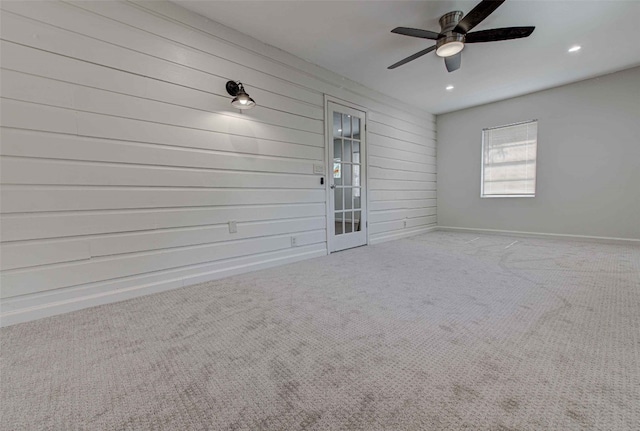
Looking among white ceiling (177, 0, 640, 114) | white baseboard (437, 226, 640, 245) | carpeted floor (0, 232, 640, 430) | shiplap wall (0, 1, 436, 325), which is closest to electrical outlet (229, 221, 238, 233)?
shiplap wall (0, 1, 436, 325)

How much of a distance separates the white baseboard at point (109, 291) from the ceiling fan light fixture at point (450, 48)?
117 inches

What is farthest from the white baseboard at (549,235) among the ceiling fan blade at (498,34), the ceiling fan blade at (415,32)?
the ceiling fan blade at (415,32)

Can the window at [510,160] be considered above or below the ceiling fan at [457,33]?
below

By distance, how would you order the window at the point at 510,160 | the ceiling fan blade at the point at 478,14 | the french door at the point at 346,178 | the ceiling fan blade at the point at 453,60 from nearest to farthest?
the ceiling fan blade at the point at 478,14, the ceiling fan blade at the point at 453,60, the french door at the point at 346,178, the window at the point at 510,160

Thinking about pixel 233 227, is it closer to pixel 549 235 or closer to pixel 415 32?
pixel 415 32

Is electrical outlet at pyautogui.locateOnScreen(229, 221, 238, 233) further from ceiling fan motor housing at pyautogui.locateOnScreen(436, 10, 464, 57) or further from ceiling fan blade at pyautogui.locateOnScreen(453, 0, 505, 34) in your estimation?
ceiling fan blade at pyautogui.locateOnScreen(453, 0, 505, 34)

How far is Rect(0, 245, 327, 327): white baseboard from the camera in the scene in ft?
6.29

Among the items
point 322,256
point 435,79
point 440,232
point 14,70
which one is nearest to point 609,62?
point 435,79

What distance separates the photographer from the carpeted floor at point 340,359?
1065 millimetres

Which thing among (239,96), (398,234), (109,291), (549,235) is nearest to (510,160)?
(549,235)

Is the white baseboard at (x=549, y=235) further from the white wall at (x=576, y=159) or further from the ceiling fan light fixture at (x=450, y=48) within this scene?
the ceiling fan light fixture at (x=450, y=48)

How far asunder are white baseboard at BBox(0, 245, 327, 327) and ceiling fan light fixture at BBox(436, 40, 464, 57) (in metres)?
2.98

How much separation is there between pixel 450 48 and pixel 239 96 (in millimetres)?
2172

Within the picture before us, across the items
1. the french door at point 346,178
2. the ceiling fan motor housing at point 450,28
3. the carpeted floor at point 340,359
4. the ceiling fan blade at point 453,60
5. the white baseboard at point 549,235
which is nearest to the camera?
the carpeted floor at point 340,359
